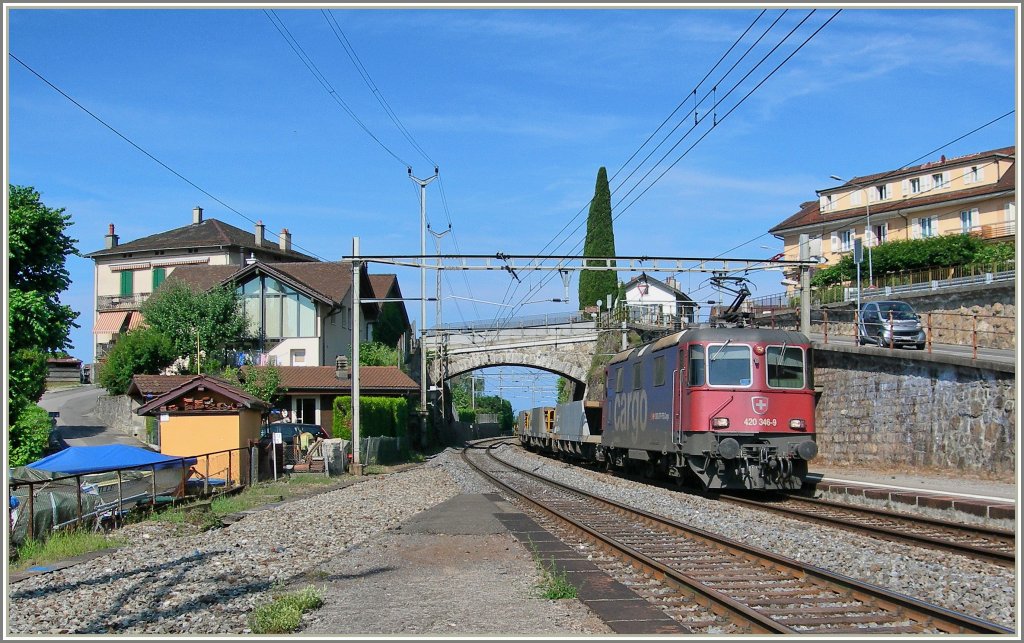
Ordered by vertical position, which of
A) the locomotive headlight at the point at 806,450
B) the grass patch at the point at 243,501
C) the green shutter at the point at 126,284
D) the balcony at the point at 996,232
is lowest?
the grass patch at the point at 243,501

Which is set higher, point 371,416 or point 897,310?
point 897,310

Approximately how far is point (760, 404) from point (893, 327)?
12335 millimetres

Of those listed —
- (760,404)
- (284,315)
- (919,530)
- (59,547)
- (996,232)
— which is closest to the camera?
(59,547)

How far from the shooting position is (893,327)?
27.3 metres

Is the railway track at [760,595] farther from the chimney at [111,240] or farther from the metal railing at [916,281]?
the chimney at [111,240]

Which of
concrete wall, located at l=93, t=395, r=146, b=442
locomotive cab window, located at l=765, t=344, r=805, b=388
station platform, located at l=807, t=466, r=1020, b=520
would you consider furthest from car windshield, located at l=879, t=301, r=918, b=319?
concrete wall, located at l=93, t=395, r=146, b=442

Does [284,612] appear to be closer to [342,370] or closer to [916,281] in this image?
[342,370]

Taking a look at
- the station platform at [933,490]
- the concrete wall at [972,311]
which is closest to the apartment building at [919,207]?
the concrete wall at [972,311]

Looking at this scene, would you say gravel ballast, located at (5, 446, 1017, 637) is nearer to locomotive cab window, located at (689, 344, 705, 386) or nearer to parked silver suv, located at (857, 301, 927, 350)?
locomotive cab window, located at (689, 344, 705, 386)

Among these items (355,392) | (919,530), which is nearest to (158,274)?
(355,392)

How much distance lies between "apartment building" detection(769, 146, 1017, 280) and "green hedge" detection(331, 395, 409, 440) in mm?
24738

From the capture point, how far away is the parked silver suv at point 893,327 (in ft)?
88.7

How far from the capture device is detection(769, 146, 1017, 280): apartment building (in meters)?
52.2

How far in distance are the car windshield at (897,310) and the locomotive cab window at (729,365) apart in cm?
1326
